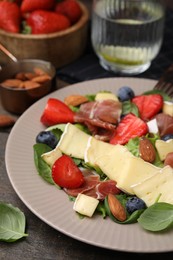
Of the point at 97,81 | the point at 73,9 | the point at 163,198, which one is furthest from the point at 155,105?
the point at 73,9

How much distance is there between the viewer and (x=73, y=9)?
1949 mm

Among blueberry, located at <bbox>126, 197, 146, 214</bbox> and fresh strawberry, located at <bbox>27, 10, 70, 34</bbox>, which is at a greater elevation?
fresh strawberry, located at <bbox>27, 10, 70, 34</bbox>

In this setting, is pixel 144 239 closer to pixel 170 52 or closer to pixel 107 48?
pixel 107 48

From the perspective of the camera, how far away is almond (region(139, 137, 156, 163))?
1245 mm

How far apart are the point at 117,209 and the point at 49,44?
939 millimetres

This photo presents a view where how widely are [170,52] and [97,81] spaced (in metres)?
0.52

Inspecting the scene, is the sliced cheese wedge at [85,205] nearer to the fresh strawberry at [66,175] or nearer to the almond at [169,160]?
the fresh strawberry at [66,175]

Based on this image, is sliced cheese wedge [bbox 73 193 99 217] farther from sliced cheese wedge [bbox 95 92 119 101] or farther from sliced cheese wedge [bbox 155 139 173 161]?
sliced cheese wedge [bbox 95 92 119 101]

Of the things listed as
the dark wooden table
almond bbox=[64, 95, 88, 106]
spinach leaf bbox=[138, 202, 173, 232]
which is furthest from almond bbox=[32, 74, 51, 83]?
spinach leaf bbox=[138, 202, 173, 232]

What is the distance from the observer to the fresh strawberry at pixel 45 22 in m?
1.84

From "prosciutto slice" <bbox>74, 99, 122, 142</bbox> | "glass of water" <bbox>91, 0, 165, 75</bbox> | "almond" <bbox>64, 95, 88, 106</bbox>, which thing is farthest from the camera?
"glass of water" <bbox>91, 0, 165, 75</bbox>

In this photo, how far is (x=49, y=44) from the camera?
184 centimetres

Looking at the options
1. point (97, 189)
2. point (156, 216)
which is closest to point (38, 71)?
point (97, 189)

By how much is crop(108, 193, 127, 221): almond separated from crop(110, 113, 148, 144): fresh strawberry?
0.27m
